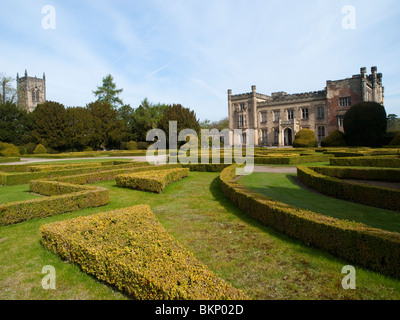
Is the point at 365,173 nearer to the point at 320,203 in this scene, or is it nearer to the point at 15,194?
the point at 320,203

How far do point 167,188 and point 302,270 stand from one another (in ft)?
25.1

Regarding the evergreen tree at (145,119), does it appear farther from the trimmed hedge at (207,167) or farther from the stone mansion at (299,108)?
the trimmed hedge at (207,167)

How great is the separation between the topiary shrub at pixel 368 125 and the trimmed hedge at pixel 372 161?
14.0 meters

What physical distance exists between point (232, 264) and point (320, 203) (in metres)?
4.43

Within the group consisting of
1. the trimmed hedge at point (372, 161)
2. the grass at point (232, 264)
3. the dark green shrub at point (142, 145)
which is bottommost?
the grass at point (232, 264)

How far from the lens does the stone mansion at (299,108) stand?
4038 centimetres

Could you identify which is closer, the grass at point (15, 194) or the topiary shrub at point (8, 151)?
the grass at point (15, 194)

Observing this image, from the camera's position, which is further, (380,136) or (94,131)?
(94,131)

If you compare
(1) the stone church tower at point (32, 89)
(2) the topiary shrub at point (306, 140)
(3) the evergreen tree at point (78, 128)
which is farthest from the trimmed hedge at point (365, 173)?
(1) the stone church tower at point (32, 89)

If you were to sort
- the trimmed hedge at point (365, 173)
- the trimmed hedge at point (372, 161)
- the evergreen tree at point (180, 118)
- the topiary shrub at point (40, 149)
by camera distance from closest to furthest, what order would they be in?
the trimmed hedge at point (365, 173) → the trimmed hedge at point (372, 161) → the topiary shrub at point (40, 149) → the evergreen tree at point (180, 118)
